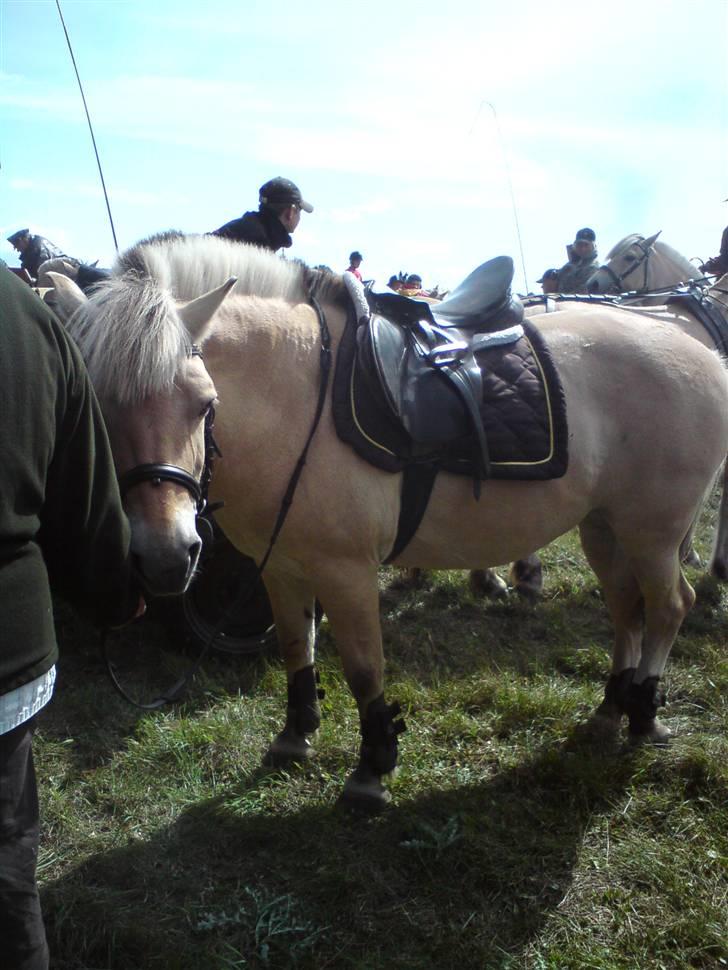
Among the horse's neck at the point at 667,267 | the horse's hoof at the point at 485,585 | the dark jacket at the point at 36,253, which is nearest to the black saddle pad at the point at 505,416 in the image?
the horse's hoof at the point at 485,585

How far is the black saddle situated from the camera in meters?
2.56

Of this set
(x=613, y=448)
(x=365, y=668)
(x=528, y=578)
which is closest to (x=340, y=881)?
(x=365, y=668)

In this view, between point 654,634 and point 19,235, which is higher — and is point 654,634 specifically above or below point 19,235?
below

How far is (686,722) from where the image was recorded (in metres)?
3.44

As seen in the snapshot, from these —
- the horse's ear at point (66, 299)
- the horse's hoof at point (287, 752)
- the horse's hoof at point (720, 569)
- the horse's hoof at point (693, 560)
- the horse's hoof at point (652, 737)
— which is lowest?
the horse's hoof at point (693, 560)

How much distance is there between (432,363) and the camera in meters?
2.67

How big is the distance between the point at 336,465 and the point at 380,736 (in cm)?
103

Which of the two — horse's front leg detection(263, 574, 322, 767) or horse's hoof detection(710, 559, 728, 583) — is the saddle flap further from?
horse's hoof detection(710, 559, 728, 583)

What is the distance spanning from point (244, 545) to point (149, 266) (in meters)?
1.00

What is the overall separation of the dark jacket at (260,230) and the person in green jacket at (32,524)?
11.5 ft

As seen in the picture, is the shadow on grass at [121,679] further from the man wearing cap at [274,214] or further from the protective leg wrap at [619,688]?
the man wearing cap at [274,214]

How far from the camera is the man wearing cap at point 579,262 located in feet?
28.8

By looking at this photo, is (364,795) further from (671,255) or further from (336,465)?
(671,255)

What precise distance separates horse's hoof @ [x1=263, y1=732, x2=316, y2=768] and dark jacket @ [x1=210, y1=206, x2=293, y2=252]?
2.85m
